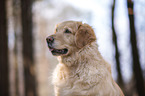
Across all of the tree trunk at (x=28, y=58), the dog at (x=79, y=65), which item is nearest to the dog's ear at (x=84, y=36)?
the dog at (x=79, y=65)

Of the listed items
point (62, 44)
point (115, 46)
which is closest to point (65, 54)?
point (62, 44)

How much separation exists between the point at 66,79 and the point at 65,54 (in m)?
0.59

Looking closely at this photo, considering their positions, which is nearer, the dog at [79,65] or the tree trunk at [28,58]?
the dog at [79,65]

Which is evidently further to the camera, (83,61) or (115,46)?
(115,46)

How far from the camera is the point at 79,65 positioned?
3828 mm

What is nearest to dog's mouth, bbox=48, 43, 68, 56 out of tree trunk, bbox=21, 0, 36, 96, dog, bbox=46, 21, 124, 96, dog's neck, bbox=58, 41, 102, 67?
dog, bbox=46, 21, 124, 96

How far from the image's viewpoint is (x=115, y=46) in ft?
24.6

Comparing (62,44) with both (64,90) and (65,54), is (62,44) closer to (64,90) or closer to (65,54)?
(65,54)

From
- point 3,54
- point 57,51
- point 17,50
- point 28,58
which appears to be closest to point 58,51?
point 57,51

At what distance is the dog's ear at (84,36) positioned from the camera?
3.92m

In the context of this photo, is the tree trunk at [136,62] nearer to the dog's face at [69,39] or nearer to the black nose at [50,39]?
the dog's face at [69,39]

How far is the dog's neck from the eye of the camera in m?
→ 3.82

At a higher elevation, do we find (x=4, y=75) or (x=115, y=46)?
(x=115, y=46)

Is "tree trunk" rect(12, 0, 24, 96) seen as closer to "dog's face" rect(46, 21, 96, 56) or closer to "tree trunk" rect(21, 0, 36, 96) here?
"tree trunk" rect(21, 0, 36, 96)
